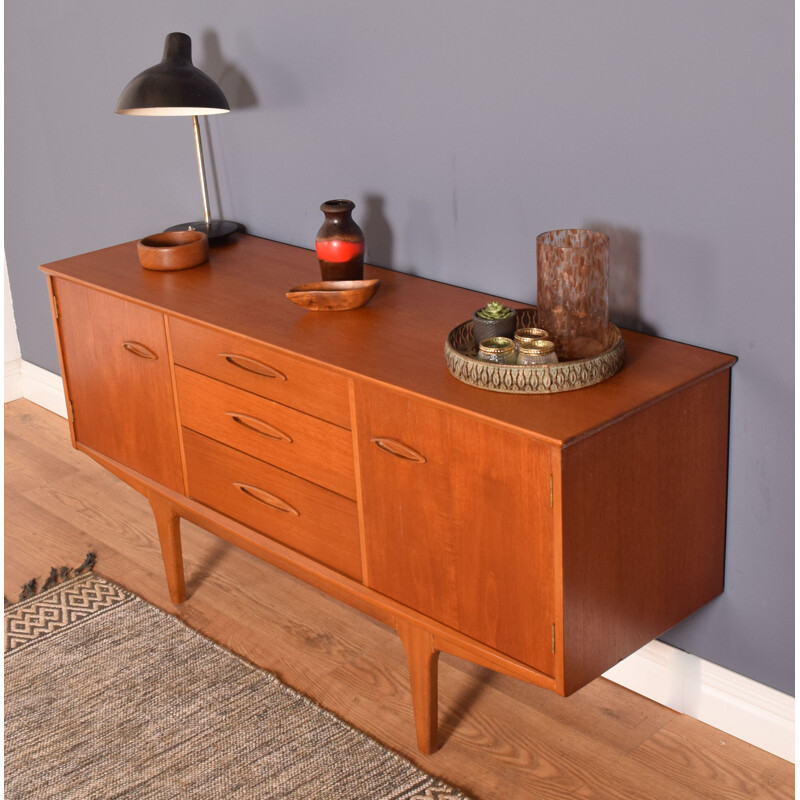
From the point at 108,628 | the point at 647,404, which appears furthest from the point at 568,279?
the point at 108,628

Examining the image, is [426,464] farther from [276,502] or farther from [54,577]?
[54,577]

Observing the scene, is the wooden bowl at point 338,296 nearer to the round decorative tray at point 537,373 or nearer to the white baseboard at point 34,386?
the round decorative tray at point 537,373

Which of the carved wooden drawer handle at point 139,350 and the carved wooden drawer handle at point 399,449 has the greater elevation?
the carved wooden drawer handle at point 139,350

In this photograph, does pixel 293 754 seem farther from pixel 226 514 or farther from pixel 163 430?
pixel 163 430

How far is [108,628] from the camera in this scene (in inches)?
97.3

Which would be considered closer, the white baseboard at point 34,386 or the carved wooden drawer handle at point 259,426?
the carved wooden drawer handle at point 259,426

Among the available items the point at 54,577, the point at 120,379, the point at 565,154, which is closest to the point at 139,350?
the point at 120,379

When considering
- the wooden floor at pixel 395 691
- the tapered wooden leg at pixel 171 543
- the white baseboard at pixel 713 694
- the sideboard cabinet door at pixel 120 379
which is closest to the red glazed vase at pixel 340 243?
the sideboard cabinet door at pixel 120 379

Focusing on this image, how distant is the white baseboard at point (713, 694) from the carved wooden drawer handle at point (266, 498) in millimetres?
759

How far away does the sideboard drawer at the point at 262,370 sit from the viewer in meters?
1.87

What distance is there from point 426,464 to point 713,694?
782 mm

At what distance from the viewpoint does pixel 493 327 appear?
5.85 ft

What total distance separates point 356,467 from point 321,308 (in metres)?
0.38

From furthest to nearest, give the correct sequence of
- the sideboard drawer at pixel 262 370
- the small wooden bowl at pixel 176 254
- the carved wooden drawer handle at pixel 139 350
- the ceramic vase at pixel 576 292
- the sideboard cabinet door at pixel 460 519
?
the small wooden bowl at pixel 176 254 → the carved wooden drawer handle at pixel 139 350 → the sideboard drawer at pixel 262 370 → the ceramic vase at pixel 576 292 → the sideboard cabinet door at pixel 460 519
